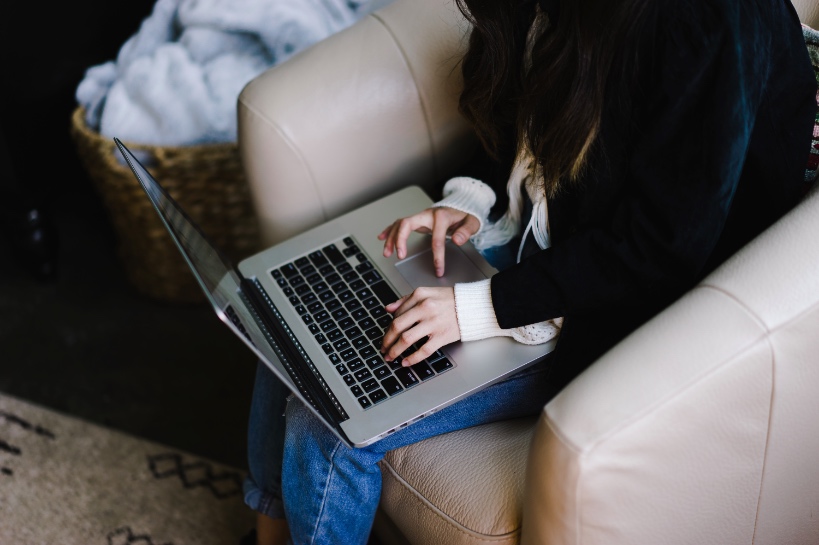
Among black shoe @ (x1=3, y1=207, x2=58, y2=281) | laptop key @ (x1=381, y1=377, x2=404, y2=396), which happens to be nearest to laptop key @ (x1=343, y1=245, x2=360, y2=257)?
laptop key @ (x1=381, y1=377, x2=404, y2=396)

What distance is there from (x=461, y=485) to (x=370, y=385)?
14 cm

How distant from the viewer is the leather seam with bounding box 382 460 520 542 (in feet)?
2.52

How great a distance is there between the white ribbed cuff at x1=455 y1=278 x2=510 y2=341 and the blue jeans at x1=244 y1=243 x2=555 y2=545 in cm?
8

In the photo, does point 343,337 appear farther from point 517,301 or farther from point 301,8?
point 301,8

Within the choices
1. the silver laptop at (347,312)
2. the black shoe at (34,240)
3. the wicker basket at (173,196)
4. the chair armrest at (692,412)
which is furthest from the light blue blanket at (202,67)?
the chair armrest at (692,412)

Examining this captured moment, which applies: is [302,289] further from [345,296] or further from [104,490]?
[104,490]

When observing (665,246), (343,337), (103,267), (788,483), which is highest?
(665,246)

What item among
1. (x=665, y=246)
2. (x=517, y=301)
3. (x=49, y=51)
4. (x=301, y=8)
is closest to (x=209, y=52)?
(x=301, y=8)

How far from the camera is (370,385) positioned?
0.83m

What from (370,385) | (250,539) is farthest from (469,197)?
(250,539)

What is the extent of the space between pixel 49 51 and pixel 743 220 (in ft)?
4.05

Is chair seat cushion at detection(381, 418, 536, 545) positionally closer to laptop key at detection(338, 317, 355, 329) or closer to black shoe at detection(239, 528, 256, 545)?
laptop key at detection(338, 317, 355, 329)

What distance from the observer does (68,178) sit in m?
1.67

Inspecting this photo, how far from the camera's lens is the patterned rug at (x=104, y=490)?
120 centimetres
